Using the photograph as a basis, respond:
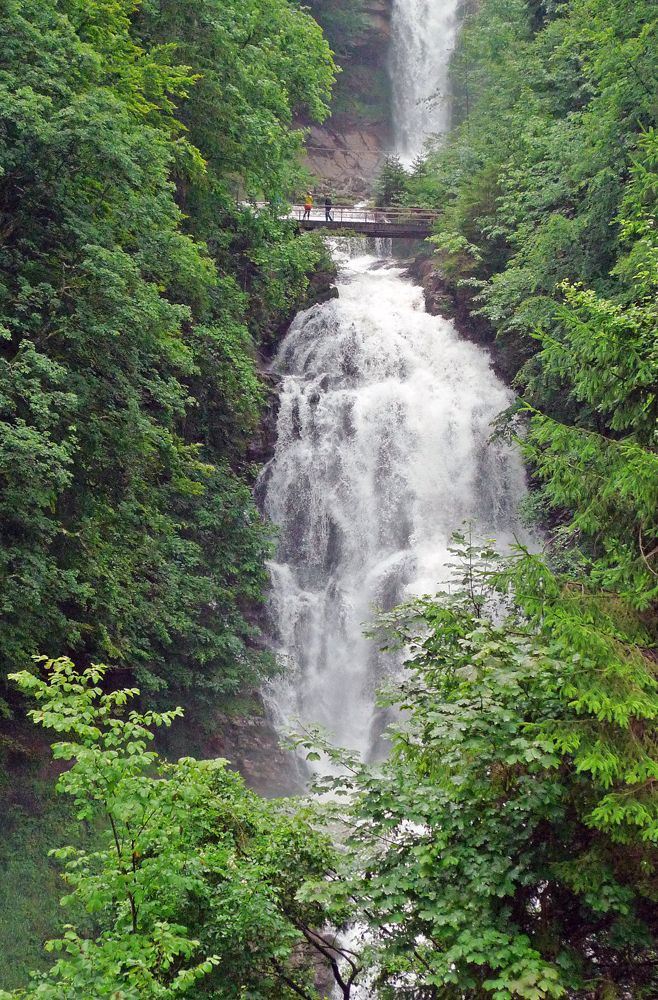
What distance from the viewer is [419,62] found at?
41031 millimetres

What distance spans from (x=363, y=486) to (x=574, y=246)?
6.67 metres

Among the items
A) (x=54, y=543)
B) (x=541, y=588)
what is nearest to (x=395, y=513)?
(x=54, y=543)

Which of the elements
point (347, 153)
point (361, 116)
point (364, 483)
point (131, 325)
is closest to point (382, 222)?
point (364, 483)

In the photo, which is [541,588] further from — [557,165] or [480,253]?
[480,253]

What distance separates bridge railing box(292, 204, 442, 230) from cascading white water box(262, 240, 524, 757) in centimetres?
632

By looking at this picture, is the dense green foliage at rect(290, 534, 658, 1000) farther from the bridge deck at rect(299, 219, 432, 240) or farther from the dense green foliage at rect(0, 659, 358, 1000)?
the bridge deck at rect(299, 219, 432, 240)

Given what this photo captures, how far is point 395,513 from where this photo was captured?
1692 centimetres

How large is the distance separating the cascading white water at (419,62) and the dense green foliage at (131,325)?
26.6 meters

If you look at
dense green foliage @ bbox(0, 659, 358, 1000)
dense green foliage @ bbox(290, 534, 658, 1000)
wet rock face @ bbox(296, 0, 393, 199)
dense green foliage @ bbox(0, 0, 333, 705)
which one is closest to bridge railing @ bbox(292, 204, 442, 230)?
dense green foliage @ bbox(0, 0, 333, 705)

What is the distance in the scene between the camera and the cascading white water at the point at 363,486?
15445 mm

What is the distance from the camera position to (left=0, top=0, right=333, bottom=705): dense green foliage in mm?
8297

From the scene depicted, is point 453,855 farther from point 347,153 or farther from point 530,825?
point 347,153

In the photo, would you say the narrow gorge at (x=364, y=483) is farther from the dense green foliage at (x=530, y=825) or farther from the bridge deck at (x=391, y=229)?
the dense green foliage at (x=530, y=825)

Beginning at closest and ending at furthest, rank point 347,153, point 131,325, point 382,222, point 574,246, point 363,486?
point 131,325 < point 574,246 < point 363,486 < point 382,222 < point 347,153
